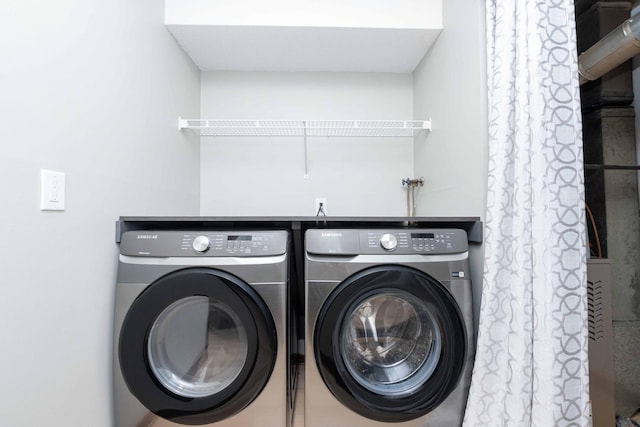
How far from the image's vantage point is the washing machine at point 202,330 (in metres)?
1.05

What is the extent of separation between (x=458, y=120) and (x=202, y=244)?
1352 mm

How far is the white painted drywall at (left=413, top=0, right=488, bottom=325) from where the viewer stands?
1.21 m

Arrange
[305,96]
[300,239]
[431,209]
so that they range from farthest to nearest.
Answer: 1. [305,96]
2. [431,209]
3. [300,239]

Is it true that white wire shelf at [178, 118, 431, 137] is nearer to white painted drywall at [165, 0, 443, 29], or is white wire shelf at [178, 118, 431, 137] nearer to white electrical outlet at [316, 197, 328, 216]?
white electrical outlet at [316, 197, 328, 216]

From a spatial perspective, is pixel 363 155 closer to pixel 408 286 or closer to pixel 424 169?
pixel 424 169

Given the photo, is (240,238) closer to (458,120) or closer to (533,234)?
(533,234)

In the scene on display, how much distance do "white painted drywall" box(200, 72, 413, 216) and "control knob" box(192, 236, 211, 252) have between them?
3.06ft

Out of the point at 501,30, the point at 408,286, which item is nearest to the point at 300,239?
the point at 408,286

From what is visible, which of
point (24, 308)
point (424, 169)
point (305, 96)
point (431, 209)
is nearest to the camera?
point (24, 308)

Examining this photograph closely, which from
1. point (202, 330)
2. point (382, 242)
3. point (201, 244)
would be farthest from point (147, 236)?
point (382, 242)

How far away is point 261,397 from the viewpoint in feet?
3.52

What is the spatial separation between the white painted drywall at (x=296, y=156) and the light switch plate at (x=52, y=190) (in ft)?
3.73

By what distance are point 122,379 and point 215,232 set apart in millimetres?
671

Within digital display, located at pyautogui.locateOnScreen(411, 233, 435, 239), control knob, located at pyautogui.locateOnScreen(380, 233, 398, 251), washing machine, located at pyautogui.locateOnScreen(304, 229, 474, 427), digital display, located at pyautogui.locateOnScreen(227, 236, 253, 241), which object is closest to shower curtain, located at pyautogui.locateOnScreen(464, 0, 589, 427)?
washing machine, located at pyautogui.locateOnScreen(304, 229, 474, 427)
